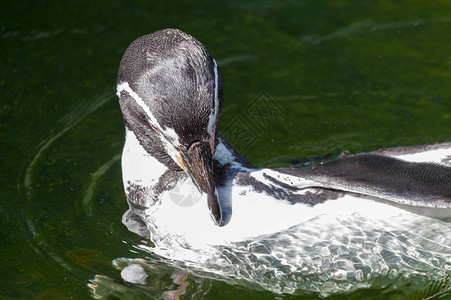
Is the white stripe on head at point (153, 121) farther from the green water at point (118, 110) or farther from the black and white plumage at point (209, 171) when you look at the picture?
the green water at point (118, 110)

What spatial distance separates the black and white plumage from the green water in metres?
0.37

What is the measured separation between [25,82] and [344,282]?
11.2 ft

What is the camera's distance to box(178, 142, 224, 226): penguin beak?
3509mm

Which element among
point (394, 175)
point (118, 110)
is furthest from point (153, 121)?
point (118, 110)

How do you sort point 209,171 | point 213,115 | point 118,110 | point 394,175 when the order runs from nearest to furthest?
point 213,115, point 209,171, point 394,175, point 118,110

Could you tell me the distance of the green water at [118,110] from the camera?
13.4 ft

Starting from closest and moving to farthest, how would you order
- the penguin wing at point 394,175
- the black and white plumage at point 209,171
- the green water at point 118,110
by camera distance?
the black and white plumage at point 209,171, the penguin wing at point 394,175, the green water at point 118,110

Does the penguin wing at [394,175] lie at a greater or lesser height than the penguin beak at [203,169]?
lesser

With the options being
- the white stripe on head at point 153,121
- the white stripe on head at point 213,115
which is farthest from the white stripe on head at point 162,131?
the white stripe on head at point 213,115

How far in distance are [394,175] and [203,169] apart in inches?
41.7

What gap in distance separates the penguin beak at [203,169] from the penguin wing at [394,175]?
0.52 meters

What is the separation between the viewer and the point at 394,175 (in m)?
3.79

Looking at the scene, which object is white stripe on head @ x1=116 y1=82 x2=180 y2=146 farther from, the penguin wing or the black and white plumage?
the penguin wing

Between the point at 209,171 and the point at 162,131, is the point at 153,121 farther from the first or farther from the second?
the point at 209,171
